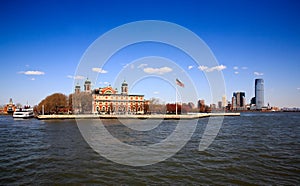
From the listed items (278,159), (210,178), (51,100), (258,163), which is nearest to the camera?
(210,178)

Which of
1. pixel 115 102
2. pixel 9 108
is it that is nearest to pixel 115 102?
pixel 115 102

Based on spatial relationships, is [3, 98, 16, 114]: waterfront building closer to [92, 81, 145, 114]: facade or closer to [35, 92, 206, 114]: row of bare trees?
[35, 92, 206, 114]: row of bare trees

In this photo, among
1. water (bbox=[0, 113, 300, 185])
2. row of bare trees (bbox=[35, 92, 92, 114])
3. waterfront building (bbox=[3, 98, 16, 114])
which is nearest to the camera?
water (bbox=[0, 113, 300, 185])

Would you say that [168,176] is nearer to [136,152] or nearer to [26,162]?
[136,152]

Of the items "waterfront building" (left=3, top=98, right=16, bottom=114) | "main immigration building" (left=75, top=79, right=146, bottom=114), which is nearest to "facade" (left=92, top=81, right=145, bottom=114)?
"main immigration building" (left=75, top=79, right=146, bottom=114)

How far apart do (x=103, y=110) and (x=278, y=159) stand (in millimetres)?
87949

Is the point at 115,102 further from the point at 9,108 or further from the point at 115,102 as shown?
the point at 9,108

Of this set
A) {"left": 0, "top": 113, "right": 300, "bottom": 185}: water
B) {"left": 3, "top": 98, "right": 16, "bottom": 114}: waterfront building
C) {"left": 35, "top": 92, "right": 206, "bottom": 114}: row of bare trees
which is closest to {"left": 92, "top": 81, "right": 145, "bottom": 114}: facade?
{"left": 35, "top": 92, "right": 206, "bottom": 114}: row of bare trees

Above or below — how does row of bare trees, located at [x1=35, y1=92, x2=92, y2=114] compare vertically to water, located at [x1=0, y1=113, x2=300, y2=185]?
above

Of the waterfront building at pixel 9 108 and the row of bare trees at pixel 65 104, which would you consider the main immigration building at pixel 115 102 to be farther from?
the waterfront building at pixel 9 108

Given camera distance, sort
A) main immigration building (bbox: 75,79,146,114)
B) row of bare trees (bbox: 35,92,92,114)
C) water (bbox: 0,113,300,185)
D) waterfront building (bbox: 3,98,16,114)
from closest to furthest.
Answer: water (bbox: 0,113,300,185), row of bare trees (bbox: 35,92,92,114), main immigration building (bbox: 75,79,146,114), waterfront building (bbox: 3,98,16,114)

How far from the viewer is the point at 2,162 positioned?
1273cm

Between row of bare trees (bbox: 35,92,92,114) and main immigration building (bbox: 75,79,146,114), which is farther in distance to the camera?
main immigration building (bbox: 75,79,146,114)

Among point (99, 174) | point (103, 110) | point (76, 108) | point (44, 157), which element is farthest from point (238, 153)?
point (103, 110)
